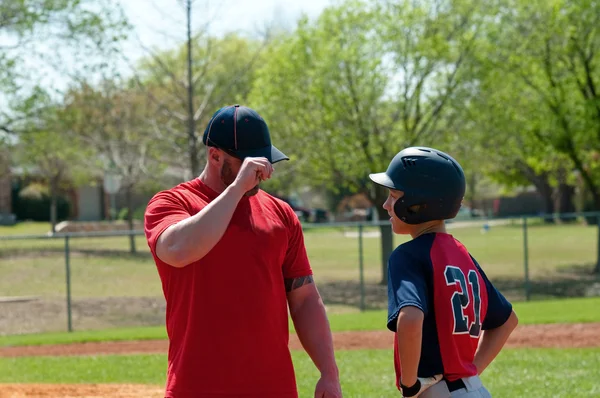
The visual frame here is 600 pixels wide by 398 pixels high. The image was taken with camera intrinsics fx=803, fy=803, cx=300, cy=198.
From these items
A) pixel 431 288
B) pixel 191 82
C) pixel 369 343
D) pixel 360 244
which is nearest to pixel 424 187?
pixel 431 288

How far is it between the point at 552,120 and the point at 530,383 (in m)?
16.4

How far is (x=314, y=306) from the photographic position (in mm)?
3518

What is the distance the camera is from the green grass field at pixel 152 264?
69.7 feet

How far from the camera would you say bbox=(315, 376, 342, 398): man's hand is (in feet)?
11.1

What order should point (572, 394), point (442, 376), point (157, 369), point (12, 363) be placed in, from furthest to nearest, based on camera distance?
point (12, 363)
point (157, 369)
point (572, 394)
point (442, 376)

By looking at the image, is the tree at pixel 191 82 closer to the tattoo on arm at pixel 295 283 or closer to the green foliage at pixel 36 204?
the tattoo on arm at pixel 295 283

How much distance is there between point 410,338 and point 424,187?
24.5 inches

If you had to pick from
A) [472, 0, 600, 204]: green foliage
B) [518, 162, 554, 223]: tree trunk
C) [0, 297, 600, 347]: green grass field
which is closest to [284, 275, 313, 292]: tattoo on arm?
[0, 297, 600, 347]: green grass field

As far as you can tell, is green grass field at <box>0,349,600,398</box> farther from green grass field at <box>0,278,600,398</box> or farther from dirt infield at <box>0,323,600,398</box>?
dirt infield at <box>0,323,600,398</box>

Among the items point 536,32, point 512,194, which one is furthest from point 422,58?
point 512,194

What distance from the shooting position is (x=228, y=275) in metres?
3.13

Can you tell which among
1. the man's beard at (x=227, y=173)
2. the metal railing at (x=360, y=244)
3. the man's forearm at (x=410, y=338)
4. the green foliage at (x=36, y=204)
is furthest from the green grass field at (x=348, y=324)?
the green foliage at (x=36, y=204)

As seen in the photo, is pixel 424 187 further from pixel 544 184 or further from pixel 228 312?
pixel 544 184

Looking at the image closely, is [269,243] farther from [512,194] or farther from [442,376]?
[512,194]
